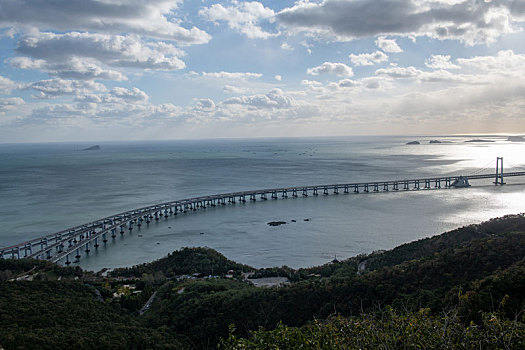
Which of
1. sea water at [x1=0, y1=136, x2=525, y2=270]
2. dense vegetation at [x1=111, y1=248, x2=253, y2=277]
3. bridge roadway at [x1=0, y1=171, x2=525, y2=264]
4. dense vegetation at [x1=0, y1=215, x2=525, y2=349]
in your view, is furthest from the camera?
sea water at [x1=0, y1=136, x2=525, y2=270]

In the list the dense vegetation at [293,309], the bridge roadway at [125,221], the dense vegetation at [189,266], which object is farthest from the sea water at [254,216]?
the dense vegetation at [293,309]

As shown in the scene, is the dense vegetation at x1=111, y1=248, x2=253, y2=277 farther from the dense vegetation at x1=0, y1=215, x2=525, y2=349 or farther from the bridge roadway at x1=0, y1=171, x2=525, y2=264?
the bridge roadway at x1=0, y1=171, x2=525, y2=264

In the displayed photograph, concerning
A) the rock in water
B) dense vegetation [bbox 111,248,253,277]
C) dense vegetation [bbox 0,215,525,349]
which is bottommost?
the rock in water

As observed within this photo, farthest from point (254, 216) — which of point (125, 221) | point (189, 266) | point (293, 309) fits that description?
point (293, 309)

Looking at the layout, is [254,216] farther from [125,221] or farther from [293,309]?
[293,309]

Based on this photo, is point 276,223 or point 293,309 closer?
point 293,309

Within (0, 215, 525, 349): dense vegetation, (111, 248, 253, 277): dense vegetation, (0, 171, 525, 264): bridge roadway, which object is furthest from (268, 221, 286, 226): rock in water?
(0, 215, 525, 349): dense vegetation

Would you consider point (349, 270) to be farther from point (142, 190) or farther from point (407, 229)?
point (142, 190)
